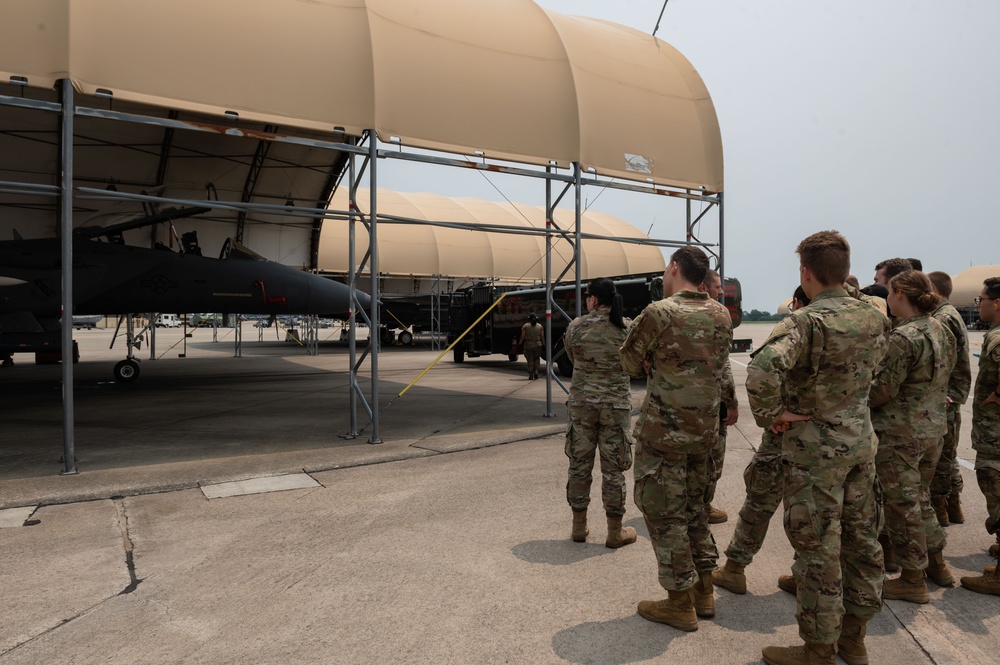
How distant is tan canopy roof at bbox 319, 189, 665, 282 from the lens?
31.8 meters

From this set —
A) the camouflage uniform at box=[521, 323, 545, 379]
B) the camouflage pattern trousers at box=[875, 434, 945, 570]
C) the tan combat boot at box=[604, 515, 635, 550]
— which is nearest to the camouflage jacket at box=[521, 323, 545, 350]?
the camouflage uniform at box=[521, 323, 545, 379]

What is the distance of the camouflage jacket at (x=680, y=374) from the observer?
3152mm

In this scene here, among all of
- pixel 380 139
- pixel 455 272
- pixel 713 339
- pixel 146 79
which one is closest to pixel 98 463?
pixel 146 79

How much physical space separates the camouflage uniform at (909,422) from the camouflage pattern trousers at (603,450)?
1513 millimetres

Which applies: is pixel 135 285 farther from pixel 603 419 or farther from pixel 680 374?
pixel 680 374

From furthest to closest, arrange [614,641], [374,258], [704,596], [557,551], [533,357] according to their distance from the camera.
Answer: [533,357] < [374,258] < [557,551] < [704,596] < [614,641]

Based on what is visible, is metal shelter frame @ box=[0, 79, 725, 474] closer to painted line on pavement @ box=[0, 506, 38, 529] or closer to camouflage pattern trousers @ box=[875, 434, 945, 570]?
painted line on pavement @ box=[0, 506, 38, 529]

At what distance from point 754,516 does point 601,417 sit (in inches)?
45.1

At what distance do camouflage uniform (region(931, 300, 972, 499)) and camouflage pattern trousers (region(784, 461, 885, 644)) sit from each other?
5.96ft

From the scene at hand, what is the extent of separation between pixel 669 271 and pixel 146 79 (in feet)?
20.4

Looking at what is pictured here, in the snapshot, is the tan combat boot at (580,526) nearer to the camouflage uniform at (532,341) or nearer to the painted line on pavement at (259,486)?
the painted line on pavement at (259,486)

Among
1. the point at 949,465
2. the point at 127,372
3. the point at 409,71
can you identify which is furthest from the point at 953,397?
the point at 127,372

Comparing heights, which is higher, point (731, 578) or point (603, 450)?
point (603, 450)

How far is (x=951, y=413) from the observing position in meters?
4.38
